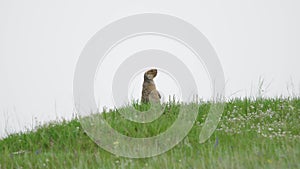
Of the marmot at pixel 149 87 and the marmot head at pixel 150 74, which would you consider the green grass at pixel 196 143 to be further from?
the marmot head at pixel 150 74

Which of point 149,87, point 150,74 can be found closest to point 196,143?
point 149,87

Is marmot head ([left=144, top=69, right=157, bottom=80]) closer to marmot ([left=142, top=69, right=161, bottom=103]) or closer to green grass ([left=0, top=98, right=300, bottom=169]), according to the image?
marmot ([left=142, top=69, right=161, bottom=103])

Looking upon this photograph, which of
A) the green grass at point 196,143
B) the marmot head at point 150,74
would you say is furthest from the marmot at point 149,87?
the green grass at point 196,143

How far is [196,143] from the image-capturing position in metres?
7.89

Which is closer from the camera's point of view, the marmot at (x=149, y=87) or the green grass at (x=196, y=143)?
the green grass at (x=196, y=143)

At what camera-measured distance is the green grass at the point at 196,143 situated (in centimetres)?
607

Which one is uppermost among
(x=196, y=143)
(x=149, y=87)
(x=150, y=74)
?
(x=150, y=74)

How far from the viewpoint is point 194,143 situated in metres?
7.91

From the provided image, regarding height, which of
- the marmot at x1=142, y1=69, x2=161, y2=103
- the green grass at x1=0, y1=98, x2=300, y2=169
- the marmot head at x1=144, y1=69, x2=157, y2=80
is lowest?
the green grass at x1=0, y1=98, x2=300, y2=169

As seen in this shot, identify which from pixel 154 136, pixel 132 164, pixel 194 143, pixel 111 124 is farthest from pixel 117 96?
pixel 132 164

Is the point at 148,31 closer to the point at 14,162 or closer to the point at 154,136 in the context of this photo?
the point at 154,136

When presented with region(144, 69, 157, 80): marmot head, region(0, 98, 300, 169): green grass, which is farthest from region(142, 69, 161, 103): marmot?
region(0, 98, 300, 169): green grass

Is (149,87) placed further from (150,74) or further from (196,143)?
(196,143)

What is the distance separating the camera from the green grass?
607 cm
